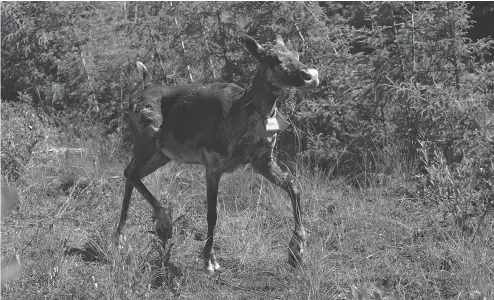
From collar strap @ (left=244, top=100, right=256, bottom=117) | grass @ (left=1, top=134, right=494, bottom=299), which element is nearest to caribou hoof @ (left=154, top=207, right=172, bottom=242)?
grass @ (left=1, top=134, right=494, bottom=299)

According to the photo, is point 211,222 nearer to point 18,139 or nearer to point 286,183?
point 286,183

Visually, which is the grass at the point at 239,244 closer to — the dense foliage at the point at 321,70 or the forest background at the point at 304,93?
the forest background at the point at 304,93

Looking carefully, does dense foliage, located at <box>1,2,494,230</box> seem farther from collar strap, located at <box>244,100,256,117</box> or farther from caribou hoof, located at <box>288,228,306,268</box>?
collar strap, located at <box>244,100,256,117</box>

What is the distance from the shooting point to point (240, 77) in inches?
293

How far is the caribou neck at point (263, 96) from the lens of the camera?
168 inches

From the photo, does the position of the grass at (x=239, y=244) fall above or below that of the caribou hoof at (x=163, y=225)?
below

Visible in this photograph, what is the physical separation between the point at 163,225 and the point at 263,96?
3.55ft

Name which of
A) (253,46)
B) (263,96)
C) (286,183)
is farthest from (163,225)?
(253,46)

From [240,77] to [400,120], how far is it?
187 cm

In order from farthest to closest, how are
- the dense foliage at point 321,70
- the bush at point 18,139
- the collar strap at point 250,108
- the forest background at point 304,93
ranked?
the bush at point 18,139
the dense foliage at point 321,70
the forest background at point 304,93
the collar strap at point 250,108

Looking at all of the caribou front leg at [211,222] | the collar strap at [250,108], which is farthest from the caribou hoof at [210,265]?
the collar strap at [250,108]

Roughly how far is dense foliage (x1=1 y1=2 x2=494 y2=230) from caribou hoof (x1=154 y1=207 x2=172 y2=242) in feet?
6.87

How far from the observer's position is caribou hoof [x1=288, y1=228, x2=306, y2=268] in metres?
4.38

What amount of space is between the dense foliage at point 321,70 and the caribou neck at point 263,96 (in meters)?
1.59
